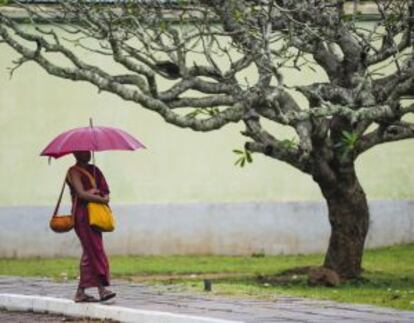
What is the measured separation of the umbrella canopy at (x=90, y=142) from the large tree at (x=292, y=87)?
1369mm

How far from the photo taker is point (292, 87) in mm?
15336

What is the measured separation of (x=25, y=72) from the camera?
68.2 ft

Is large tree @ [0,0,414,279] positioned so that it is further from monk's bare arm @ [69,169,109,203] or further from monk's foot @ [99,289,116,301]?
monk's foot @ [99,289,116,301]

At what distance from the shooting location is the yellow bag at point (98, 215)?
13.0 metres

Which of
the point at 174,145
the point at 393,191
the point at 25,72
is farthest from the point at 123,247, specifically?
the point at 393,191

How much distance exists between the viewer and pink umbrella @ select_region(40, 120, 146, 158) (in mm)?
12992

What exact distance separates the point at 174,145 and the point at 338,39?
6.44 m

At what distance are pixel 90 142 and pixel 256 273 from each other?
549 centimetres

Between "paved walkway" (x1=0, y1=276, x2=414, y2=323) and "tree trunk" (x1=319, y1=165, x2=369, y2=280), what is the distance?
2371 millimetres

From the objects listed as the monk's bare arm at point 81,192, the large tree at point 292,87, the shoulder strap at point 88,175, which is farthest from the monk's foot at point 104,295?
the large tree at point 292,87

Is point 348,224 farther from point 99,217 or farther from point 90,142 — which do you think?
point 90,142

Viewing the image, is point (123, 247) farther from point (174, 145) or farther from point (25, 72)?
point (25, 72)

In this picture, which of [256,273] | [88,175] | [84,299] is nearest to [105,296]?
[84,299]

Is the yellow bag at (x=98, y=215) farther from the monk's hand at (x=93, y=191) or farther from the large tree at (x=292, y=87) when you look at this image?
the large tree at (x=292, y=87)
